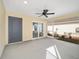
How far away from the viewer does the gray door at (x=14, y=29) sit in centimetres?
558

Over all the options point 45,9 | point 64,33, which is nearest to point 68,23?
point 64,33

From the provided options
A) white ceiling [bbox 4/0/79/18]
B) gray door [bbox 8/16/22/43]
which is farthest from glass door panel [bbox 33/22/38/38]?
white ceiling [bbox 4/0/79/18]

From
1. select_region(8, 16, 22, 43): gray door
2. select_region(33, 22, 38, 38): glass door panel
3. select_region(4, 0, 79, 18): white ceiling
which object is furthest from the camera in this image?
select_region(33, 22, 38, 38): glass door panel

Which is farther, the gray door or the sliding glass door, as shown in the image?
the sliding glass door

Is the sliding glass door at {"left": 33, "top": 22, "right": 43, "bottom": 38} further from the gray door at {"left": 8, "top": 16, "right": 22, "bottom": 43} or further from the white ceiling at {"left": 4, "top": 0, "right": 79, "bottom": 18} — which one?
the white ceiling at {"left": 4, "top": 0, "right": 79, "bottom": 18}

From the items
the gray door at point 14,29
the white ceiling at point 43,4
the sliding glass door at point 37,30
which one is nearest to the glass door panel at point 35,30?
the sliding glass door at point 37,30

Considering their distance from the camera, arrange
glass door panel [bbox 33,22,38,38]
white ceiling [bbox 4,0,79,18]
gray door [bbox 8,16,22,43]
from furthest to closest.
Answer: glass door panel [bbox 33,22,38,38] → gray door [bbox 8,16,22,43] → white ceiling [bbox 4,0,79,18]

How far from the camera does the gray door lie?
5577 millimetres

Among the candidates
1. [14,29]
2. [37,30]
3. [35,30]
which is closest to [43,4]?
[14,29]

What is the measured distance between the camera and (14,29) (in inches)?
230

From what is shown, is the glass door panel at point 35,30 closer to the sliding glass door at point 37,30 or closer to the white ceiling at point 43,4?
the sliding glass door at point 37,30

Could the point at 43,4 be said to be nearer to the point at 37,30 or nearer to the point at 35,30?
the point at 35,30

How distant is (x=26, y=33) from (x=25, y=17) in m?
1.56

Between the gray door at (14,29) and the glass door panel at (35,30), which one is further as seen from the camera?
the glass door panel at (35,30)
